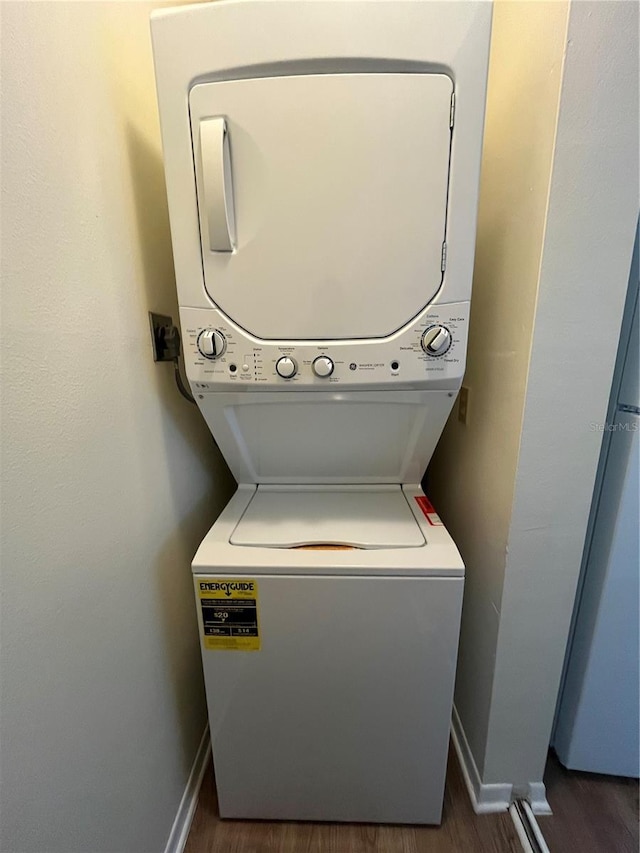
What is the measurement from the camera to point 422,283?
2.83 ft

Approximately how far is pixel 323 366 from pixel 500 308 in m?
0.50

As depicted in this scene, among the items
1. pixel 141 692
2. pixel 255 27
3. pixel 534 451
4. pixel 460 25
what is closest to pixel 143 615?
pixel 141 692

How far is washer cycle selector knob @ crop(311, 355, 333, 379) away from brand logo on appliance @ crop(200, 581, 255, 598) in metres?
0.50

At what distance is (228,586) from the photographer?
94 centimetres

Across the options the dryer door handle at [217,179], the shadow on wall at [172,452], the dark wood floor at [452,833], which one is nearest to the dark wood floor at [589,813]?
the dark wood floor at [452,833]

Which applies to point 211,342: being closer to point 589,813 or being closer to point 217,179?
point 217,179

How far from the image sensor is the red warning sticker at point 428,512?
1063 millimetres

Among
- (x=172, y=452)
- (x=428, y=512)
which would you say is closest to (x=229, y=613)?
(x=172, y=452)

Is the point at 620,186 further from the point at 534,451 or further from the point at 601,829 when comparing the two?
the point at 601,829

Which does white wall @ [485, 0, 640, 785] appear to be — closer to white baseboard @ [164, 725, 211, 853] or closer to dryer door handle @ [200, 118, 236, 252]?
dryer door handle @ [200, 118, 236, 252]

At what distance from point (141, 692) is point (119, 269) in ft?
3.04

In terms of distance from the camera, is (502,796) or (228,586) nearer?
(228,586)

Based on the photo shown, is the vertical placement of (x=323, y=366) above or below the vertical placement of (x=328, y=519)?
above

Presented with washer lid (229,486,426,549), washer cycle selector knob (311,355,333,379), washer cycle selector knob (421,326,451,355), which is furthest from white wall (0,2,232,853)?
washer cycle selector knob (421,326,451,355)
